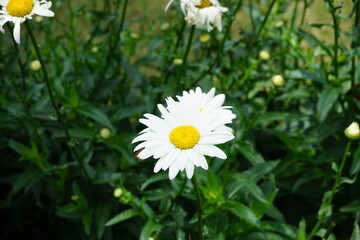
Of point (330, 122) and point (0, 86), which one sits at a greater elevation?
point (0, 86)

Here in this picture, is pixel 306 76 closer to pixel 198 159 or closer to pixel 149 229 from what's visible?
pixel 149 229

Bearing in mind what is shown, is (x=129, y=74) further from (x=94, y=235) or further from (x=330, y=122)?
(x=330, y=122)

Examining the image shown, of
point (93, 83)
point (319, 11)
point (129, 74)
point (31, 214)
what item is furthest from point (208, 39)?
point (319, 11)

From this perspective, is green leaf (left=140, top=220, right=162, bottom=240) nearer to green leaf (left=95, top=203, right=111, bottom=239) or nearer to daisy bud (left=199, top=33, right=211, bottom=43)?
green leaf (left=95, top=203, right=111, bottom=239)

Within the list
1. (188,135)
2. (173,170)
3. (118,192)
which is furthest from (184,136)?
(118,192)

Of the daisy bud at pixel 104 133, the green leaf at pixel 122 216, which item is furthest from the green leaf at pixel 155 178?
Answer: the daisy bud at pixel 104 133

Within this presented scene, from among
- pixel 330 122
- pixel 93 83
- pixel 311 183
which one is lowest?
pixel 311 183

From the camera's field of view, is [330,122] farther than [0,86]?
No
